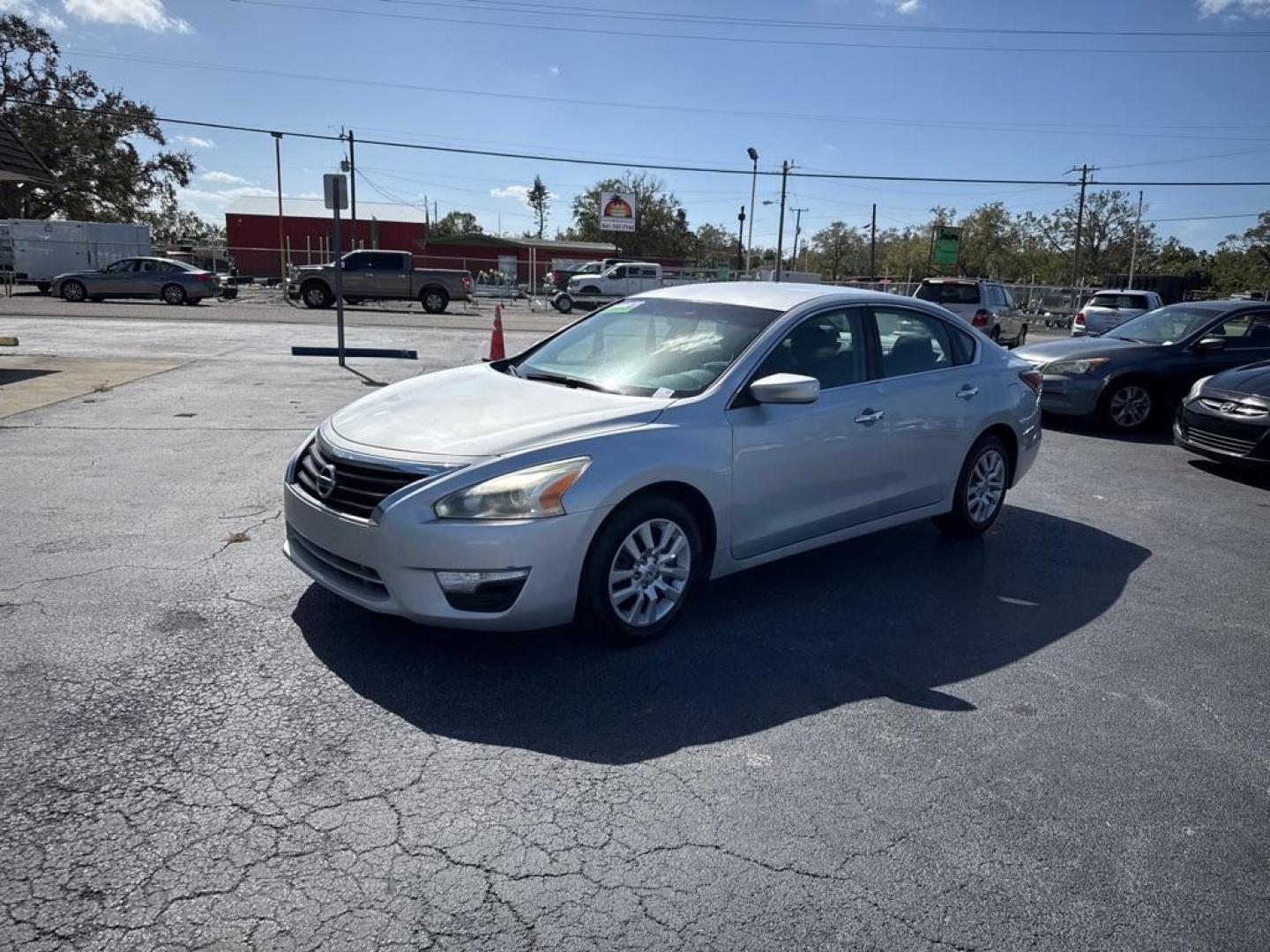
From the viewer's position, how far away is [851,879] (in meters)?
2.62

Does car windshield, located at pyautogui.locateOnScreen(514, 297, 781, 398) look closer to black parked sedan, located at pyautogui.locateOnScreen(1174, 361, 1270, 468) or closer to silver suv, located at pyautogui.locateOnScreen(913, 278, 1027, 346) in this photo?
black parked sedan, located at pyautogui.locateOnScreen(1174, 361, 1270, 468)

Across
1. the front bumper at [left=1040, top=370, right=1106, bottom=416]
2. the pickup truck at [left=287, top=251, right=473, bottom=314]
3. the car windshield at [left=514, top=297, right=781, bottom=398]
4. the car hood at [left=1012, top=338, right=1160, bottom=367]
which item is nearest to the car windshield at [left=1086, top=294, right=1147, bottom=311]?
the car hood at [left=1012, top=338, right=1160, bottom=367]

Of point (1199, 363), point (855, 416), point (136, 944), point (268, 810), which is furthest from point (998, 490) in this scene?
point (1199, 363)

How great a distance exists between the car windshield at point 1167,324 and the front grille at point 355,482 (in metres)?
10.3

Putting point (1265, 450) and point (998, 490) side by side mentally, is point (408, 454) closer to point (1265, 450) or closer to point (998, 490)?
point (998, 490)

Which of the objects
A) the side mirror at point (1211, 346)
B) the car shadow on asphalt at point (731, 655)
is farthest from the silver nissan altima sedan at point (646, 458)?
the side mirror at point (1211, 346)

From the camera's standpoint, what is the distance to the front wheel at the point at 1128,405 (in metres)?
10.7

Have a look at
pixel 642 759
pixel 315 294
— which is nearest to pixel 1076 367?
pixel 642 759

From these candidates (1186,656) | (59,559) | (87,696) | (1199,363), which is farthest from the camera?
(1199,363)

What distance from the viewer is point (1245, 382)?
8523 mm

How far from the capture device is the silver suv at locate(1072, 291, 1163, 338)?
23.1 metres

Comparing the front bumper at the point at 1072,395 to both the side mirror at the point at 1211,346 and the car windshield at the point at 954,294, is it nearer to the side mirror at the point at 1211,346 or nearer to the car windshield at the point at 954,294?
the side mirror at the point at 1211,346

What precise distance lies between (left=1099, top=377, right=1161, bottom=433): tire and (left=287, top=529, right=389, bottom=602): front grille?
9.73m

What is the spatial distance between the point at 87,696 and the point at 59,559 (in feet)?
5.95
